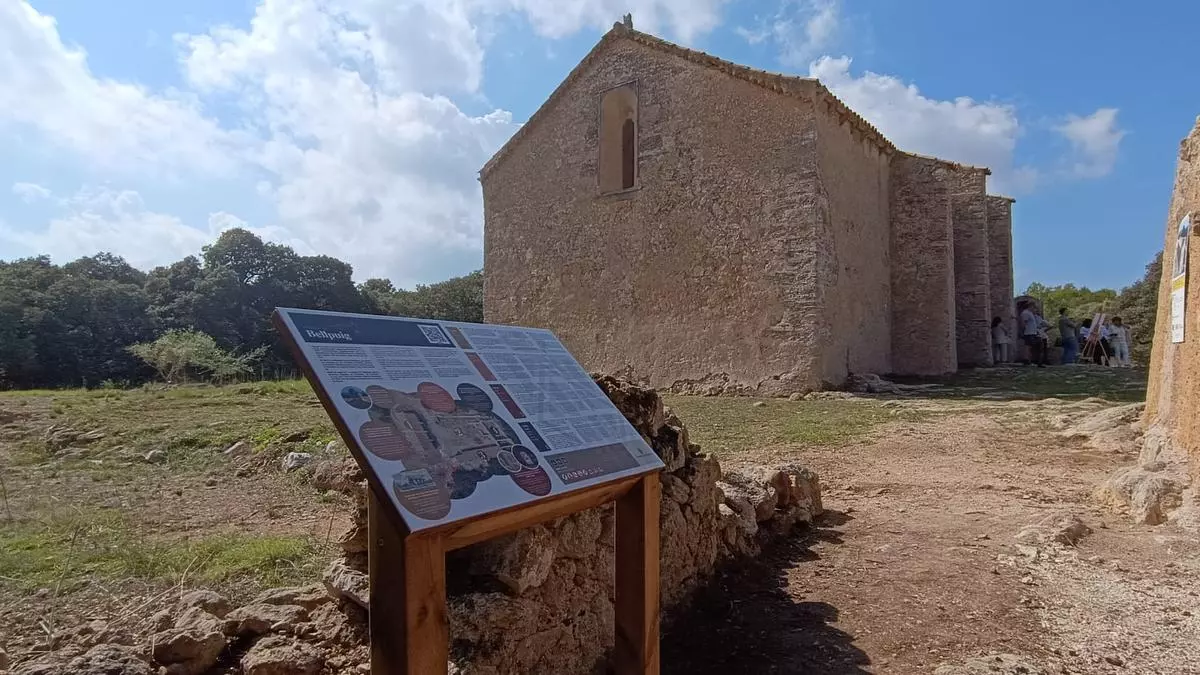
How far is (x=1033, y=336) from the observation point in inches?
673

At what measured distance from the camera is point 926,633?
2.96 meters

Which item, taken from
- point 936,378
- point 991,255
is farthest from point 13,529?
point 991,255

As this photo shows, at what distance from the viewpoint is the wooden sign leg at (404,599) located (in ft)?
5.35

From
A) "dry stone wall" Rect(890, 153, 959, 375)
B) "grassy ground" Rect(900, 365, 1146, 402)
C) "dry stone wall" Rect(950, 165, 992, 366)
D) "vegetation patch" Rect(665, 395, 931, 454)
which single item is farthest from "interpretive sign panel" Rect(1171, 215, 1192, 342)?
"dry stone wall" Rect(950, 165, 992, 366)

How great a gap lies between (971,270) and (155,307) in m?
27.9

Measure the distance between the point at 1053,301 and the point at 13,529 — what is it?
40.7 meters

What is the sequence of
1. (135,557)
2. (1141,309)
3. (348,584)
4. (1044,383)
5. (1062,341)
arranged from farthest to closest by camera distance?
(1141,309)
(1062,341)
(1044,383)
(135,557)
(348,584)

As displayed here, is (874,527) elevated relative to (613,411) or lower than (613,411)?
lower

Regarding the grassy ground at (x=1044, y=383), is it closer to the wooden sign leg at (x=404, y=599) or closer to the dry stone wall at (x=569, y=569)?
the dry stone wall at (x=569, y=569)

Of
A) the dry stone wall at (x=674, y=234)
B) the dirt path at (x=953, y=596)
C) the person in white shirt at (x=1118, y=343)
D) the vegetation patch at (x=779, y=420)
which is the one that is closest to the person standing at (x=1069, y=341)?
the person in white shirt at (x=1118, y=343)

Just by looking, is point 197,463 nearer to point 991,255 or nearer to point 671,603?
point 671,603

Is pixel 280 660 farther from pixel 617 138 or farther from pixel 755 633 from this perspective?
pixel 617 138

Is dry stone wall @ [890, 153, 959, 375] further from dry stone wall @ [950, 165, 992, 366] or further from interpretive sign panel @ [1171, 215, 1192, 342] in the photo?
interpretive sign panel @ [1171, 215, 1192, 342]

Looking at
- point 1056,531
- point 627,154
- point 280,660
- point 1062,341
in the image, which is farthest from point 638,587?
point 1062,341
